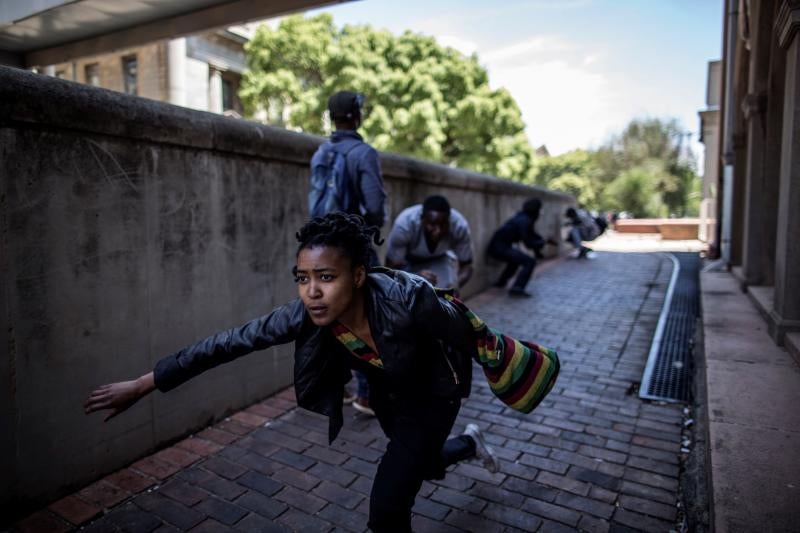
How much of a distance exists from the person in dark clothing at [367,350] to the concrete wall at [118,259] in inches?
35.0

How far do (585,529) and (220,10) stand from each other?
635 cm

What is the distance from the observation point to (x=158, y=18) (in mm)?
6586

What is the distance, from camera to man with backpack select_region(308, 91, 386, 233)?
375 centimetres

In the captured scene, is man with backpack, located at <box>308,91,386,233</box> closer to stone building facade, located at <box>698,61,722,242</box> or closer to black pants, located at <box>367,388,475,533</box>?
black pants, located at <box>367,388,475,533</box>

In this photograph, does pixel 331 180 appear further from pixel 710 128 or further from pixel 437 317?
pixel 710 128

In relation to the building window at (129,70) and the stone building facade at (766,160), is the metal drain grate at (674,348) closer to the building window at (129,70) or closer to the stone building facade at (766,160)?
the stone building facade at (766,160)

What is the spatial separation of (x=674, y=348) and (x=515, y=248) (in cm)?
363

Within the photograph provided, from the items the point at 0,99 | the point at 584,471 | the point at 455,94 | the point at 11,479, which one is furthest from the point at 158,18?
the point at 455,94

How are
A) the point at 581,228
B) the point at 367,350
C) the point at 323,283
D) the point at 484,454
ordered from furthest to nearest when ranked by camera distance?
the point at 581,228, the point at 484,454, the point at 367,350, the point at 323,283

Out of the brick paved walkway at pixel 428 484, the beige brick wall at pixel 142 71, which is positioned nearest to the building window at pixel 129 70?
the beige brick wall at pixel 142 71

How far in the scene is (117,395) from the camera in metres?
2.04

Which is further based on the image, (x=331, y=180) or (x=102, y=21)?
(x=102, y=21)

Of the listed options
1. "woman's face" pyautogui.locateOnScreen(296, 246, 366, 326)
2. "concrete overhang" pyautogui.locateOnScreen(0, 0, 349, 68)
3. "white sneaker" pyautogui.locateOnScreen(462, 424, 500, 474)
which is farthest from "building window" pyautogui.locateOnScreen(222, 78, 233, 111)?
"woman's face" pyautogui.locateOnScreen(296, 246, 366, 326)

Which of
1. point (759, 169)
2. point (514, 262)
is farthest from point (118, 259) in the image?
point (514, 262)
